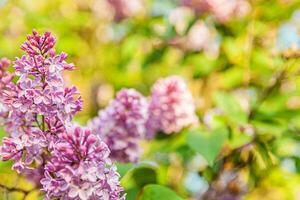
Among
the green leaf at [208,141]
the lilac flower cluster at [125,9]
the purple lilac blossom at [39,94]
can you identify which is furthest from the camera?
the lilac flower cluster at [125,9]

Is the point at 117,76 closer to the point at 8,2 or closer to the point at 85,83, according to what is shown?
the point at 85,83

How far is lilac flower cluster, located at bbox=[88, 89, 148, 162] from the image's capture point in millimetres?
1758

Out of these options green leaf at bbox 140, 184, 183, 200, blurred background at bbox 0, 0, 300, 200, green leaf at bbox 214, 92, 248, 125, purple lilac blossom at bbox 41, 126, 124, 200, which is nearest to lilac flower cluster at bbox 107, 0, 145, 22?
blurred background at bbox 0, 0, 300, 200

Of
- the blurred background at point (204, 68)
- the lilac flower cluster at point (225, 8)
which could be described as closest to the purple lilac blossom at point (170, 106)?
the blurred background at point (204, 68)

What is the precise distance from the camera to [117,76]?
3059 millimetres

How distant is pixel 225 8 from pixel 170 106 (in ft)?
2.13

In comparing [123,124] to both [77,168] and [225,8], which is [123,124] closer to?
[77,168]

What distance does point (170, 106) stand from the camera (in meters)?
2.13

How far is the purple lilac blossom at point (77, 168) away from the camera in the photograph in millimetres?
1105

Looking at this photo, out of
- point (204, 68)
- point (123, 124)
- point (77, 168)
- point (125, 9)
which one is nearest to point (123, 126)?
point (123, 124)

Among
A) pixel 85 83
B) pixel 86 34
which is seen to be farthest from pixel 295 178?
pixel 86 34

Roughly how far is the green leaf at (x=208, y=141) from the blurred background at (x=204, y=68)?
9 centimetres

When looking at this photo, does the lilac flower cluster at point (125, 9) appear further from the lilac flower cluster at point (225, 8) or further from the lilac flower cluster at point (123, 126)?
the lilac flower cluster at point (123, 126)

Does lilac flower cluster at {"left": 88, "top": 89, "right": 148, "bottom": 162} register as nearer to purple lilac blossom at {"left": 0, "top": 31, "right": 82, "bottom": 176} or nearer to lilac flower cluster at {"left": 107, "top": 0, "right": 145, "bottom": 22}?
purple lilac blossom at {"left": 0, "top": 31, "right": 82, "bottom": 176}
